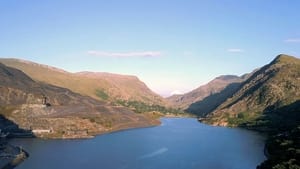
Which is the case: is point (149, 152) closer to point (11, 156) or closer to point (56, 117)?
point (11, 156)

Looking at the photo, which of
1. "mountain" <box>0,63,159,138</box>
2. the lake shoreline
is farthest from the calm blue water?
"mountain" <box>0,63,159,138</box>

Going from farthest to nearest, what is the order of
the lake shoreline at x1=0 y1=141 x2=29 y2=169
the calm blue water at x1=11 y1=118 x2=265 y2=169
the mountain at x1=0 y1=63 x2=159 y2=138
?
the mountain at x1=0 y1=63 x2=159 y2=138
the calm blue water at x1=11 y1=118 x2=265 y2=169
the lake shoreline at x1=0 y1=141 x2=29 y2=169

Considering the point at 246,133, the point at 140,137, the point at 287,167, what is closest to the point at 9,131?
the point at 140,137

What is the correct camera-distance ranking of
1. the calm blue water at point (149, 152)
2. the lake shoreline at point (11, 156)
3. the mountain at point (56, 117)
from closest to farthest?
the lake shoreline at point (11, 156)
the calm blue water at point (149, 152)
the mountain at point (56, 117)

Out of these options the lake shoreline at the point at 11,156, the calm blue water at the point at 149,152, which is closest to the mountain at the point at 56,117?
the calm blue water at the point at 149,152

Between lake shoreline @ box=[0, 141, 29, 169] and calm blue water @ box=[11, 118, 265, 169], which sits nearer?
lake shoreline @ box=[0, 141, 29, 169]

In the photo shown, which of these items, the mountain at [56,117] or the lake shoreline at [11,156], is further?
the mountain at [56,117]

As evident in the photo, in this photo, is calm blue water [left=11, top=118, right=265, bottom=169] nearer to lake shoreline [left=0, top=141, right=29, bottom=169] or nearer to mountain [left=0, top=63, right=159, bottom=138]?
lake shoreline [left=0, top=141, right=29, bottom=169]

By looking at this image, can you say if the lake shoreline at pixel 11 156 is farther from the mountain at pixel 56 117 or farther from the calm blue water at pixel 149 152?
the mountain at pixel 56 117

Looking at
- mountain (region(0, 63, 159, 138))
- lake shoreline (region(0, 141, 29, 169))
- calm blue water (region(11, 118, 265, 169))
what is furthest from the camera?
mountain (region(0, 63, 159, 138))

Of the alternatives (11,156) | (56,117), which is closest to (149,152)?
(11,156)
